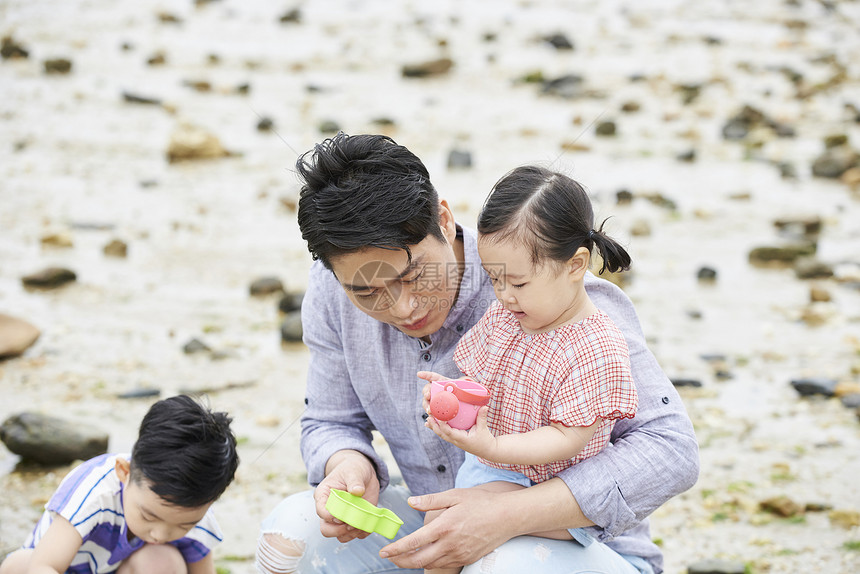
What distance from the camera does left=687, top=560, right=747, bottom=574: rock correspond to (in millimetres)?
3049

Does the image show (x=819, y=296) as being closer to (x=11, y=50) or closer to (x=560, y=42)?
(x=560, y=42)

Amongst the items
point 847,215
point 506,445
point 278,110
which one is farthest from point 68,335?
point 847,215

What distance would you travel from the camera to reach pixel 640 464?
2.21 m

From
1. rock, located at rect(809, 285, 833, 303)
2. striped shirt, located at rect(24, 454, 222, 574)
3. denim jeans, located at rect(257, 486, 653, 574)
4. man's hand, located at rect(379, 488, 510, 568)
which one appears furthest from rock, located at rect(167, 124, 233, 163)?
man's hand, located at rect(379, 488, 510, 568)

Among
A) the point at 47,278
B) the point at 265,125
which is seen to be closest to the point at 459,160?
the point at 265,125

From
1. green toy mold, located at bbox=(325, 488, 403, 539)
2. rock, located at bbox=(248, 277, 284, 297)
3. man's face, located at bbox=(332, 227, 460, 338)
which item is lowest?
rock, located at bbox=(248, 277, 284, 297)

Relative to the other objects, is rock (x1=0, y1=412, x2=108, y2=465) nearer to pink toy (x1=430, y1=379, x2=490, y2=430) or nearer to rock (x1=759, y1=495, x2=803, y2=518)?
pink toy (x1=430, y1=379, x2=490, y2=430)

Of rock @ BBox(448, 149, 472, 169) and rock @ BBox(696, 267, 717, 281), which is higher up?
rock @ BBox(696, 267, 717, 281)

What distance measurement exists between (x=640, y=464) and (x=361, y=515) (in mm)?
726

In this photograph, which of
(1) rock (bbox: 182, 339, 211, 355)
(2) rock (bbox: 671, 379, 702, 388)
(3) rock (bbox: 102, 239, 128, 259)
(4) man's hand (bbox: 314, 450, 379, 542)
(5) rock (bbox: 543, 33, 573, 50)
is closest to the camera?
(4) man's hand (bbox: 314, 450, 379, 542)

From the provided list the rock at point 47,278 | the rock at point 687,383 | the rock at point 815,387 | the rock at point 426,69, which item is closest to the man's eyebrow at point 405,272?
the rock at point 687,383

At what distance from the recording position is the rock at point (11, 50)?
10719 millimetres

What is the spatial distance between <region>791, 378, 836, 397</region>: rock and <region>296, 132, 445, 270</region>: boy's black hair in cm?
287

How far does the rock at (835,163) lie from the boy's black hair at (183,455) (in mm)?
6742
